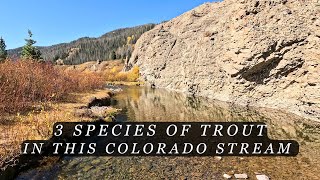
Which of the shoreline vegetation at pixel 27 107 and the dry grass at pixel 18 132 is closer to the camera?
the dry grass at pixel 18 132

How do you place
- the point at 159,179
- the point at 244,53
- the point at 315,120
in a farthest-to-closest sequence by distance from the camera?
1. the point at 244,53
2. the point at 315,120
3. the point at 159,179

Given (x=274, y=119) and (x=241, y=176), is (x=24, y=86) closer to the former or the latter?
(x=241, y=176)

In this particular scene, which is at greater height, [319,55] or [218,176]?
[319,55]

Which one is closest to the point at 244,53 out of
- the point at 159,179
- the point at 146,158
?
the point at 146,158

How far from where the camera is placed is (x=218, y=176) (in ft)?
40.5

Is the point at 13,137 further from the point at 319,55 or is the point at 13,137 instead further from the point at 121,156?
the point at 319,55

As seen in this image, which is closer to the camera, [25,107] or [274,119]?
[25,107]

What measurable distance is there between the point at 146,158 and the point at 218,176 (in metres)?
4.21

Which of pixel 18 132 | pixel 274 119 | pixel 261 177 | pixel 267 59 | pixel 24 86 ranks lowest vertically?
pixel 274 119

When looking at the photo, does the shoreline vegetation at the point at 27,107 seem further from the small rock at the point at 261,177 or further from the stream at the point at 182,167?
the small rock at the point at 261,177

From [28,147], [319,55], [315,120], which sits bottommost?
[315,120]

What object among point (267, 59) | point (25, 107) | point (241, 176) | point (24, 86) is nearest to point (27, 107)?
point (25, 107)

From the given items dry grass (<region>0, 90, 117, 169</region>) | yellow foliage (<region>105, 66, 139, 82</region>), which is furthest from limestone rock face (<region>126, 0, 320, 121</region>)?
yellow foliage (<region>105, 66, 139, 82</region>)

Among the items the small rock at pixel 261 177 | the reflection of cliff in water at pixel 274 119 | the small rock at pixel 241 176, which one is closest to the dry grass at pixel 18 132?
the reflection of cliff in water at pixel 274 119
